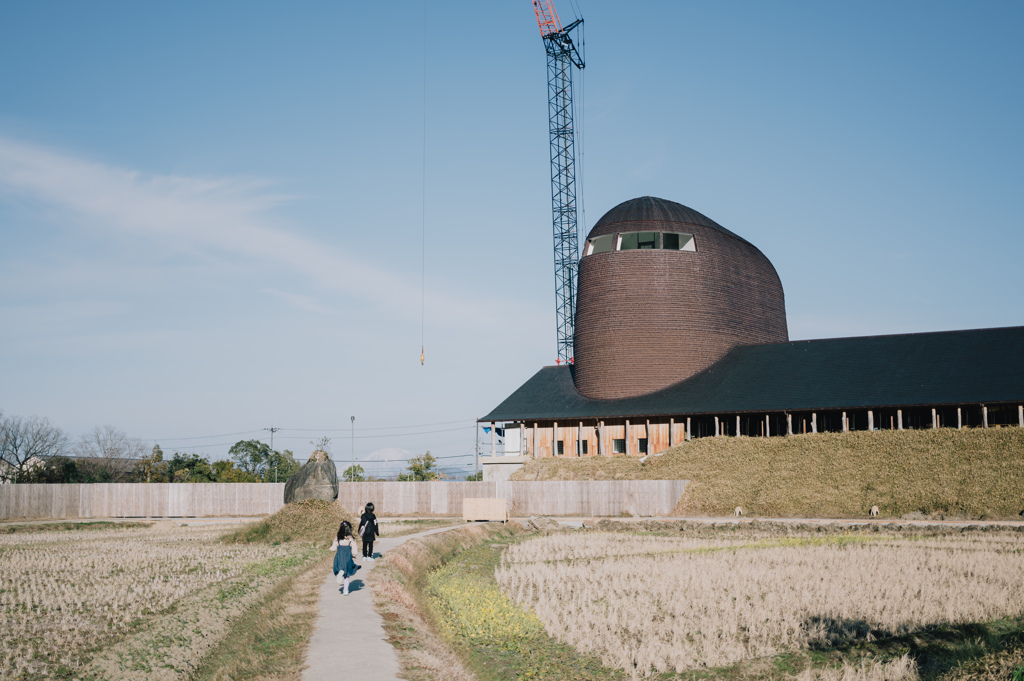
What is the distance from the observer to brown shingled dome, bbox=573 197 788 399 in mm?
59625

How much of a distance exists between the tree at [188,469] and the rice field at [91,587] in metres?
53.8

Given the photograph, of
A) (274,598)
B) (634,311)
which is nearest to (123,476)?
(634,311)

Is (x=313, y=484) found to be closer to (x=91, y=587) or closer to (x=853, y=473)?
(x=91, y=587)

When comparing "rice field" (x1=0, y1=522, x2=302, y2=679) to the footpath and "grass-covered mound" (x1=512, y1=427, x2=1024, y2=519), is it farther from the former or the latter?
"grass-covered mound" (x1=512, y1=427, x2=1024, y2=519)

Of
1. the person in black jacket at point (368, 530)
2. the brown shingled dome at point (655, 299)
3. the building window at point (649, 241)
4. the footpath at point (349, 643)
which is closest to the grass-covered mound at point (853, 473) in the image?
the brown shingled dome at point (655, 299)

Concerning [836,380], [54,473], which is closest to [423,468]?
[54,473]

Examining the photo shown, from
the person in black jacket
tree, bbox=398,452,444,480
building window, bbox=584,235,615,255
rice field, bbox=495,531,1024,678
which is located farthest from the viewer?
tree, bbox=398,452,444,480

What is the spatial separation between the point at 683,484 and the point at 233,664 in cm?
3670

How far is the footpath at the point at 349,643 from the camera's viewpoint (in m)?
11.5

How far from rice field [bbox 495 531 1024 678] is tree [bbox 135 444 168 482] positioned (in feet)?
225

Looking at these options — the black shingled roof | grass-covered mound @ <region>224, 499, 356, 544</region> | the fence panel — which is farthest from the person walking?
the black shingled roof

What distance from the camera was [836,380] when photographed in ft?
166

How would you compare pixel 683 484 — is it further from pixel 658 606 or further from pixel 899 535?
pixel 658 606

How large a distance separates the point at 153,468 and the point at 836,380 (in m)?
69.0
